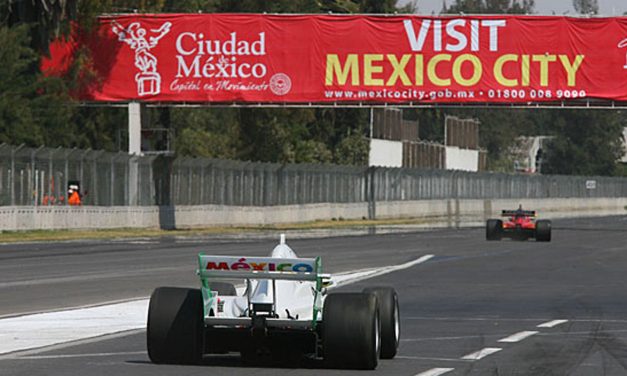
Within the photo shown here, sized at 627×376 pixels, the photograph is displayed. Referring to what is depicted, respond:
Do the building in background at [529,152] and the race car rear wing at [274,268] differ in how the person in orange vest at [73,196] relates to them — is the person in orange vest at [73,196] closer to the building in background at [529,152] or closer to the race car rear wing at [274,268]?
the race car rear wing at [274,268]

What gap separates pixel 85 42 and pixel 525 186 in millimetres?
51595

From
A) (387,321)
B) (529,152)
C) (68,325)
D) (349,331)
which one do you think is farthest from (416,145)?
(349,331)

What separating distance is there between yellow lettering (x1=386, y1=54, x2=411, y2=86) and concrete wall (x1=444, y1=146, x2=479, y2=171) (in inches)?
3102

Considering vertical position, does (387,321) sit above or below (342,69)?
below

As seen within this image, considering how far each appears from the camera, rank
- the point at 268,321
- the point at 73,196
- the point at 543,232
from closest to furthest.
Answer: the point at 268,321, the point at 543,232, the point at 73,196

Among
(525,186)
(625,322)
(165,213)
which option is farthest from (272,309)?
(525,186)

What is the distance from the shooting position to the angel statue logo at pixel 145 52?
5950 centimetres

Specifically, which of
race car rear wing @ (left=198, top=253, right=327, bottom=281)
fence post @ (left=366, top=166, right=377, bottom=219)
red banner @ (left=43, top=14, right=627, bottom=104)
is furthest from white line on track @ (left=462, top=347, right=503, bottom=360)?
fence post @ (left=366, top=166, right=377, bottom=219)

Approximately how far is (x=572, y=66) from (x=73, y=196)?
18844 millimetres

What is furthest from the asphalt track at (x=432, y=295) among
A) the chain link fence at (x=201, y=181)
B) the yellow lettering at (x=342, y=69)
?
the yellow lettering at (x=342, y=69)

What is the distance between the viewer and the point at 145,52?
59812mm

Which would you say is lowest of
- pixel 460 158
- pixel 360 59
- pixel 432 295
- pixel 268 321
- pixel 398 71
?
pixel 432 295

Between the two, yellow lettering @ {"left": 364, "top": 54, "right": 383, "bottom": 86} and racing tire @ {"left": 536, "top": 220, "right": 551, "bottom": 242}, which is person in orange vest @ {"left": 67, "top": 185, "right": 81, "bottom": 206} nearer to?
yellow lettering @ {"left": 364, "top": 54, "right": 383, "bottom": 86}

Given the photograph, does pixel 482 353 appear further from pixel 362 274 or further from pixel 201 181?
pixel 201 181
